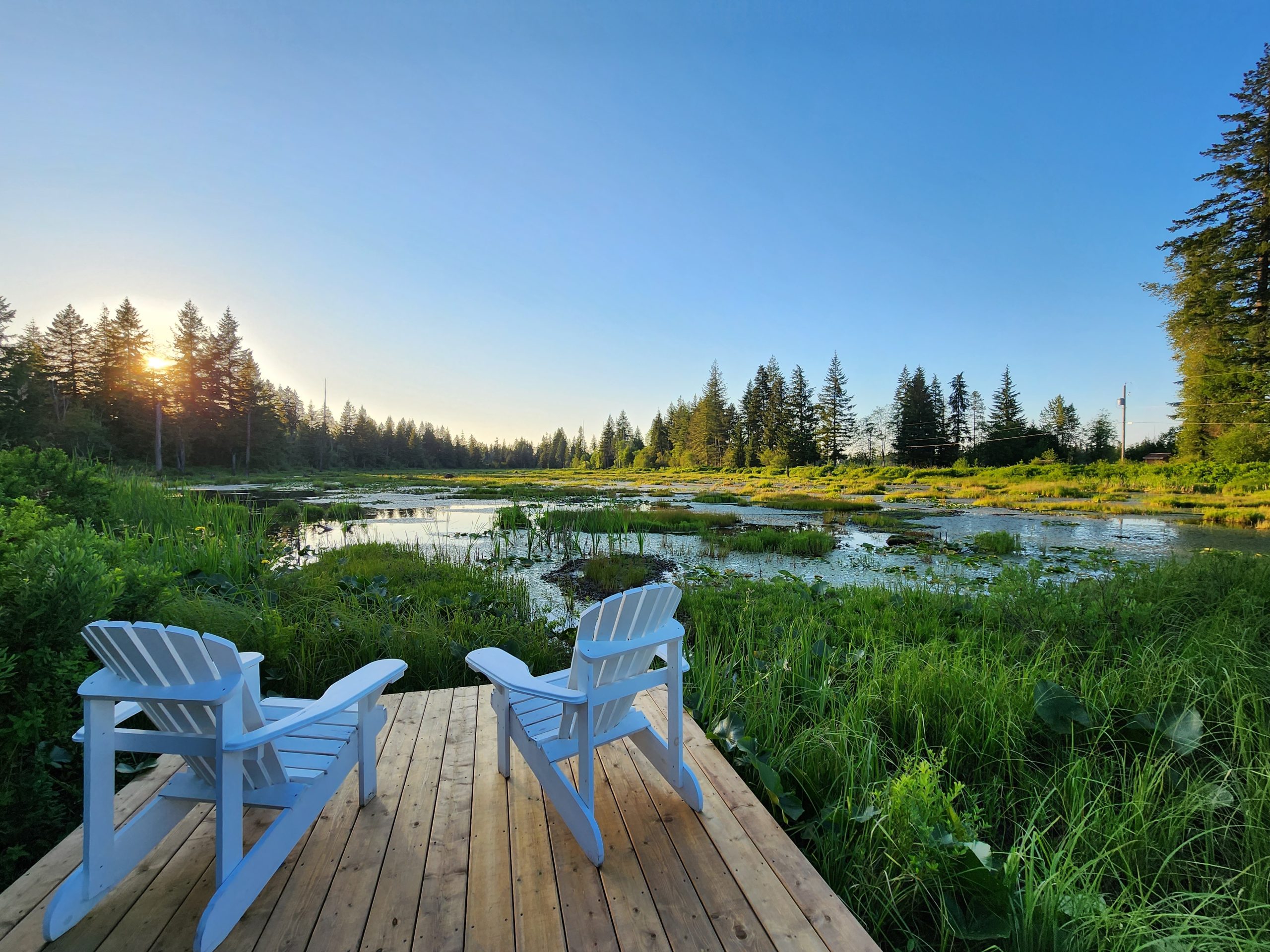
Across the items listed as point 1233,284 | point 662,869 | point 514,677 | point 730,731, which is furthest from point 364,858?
point 1233,284

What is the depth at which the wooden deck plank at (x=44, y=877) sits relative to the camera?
1.36 m

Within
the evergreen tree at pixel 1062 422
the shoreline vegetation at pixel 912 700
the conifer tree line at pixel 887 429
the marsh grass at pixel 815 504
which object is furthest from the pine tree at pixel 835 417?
the shoreline vegetation at pixel 912 700

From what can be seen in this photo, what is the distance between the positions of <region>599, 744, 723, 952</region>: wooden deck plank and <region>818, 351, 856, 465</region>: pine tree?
1964 inches

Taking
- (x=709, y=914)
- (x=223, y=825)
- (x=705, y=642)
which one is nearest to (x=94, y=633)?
(x=223, y=825)

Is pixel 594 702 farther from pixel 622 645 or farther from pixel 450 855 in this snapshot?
pixel 450 855

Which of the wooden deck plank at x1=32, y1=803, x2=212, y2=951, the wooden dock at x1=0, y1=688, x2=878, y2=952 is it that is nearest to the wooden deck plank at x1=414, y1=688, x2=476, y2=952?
the wooden dock at x1=0, y1=688, x2=878, y2=952

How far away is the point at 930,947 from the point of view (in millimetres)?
1604

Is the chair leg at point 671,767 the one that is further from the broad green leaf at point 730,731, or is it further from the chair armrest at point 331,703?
the chair armrest at point 331,703

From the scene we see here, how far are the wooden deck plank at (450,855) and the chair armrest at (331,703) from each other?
0.55 metres

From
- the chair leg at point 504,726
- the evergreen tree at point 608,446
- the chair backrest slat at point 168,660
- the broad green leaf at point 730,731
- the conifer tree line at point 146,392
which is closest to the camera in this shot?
the chair backrest slat at point 168,660

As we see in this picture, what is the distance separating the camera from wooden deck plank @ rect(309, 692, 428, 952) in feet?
4.38

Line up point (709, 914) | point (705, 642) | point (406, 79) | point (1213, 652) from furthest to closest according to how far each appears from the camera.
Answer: point (406, 79) < point (705, 642) < point (1213, 652) < point (709, 914)

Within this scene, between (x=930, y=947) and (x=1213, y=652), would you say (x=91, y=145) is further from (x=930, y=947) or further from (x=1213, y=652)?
(x=1213, y=652)

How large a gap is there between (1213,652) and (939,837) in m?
3.19
